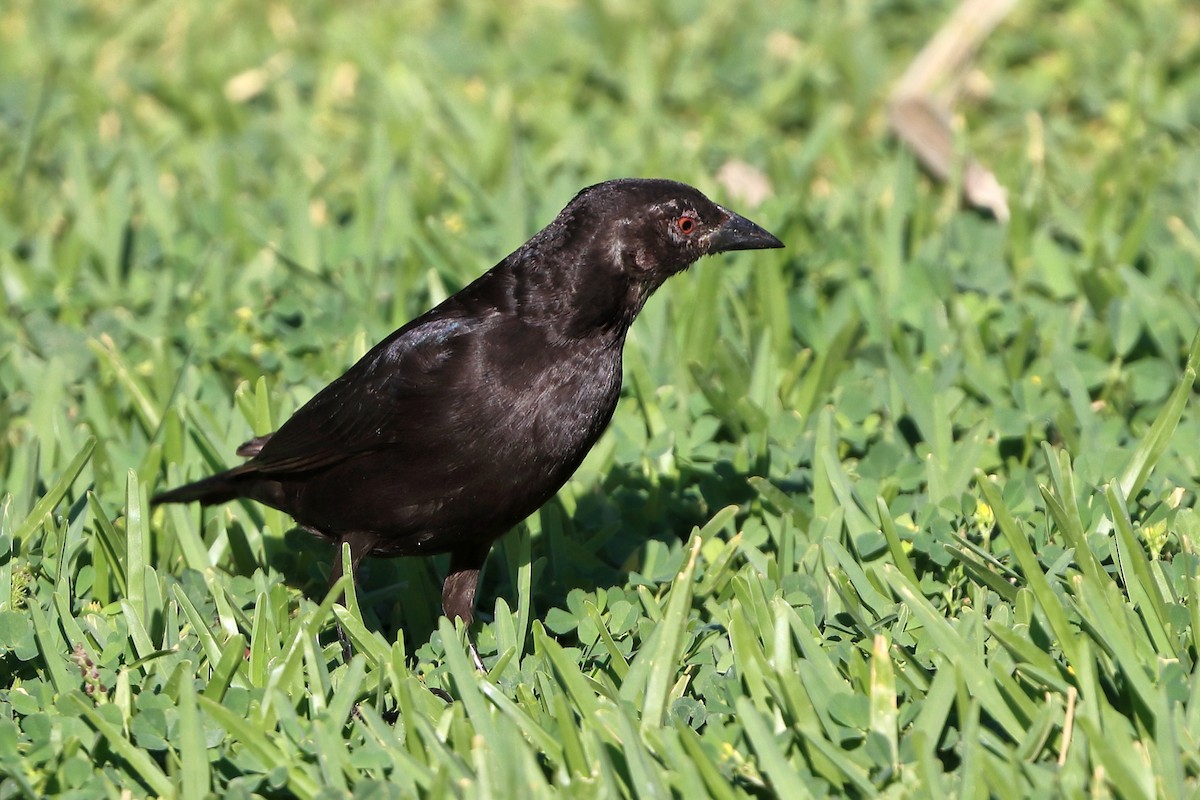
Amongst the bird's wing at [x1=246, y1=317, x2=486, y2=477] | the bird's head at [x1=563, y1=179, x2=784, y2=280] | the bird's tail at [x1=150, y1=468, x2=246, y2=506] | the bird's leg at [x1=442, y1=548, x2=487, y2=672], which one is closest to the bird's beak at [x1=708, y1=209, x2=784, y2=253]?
the bird's head at [x1=563, y1=179, x2=784, y2=280]

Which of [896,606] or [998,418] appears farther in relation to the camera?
[998,418]

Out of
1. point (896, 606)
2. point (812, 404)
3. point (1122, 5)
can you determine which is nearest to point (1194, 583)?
point (896, 606)

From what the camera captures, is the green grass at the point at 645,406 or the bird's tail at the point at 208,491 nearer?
the green grass at the point at 645,406

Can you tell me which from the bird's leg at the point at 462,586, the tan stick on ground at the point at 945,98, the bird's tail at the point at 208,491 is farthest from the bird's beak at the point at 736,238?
the tan stick on ground at the point at 945,98

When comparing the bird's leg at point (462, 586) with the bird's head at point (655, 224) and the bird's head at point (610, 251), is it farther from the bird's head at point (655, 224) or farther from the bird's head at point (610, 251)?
the bird's head at point (655, 224)

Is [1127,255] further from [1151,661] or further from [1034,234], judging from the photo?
[1151,661]

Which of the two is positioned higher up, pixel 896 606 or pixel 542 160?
pixel 542 160

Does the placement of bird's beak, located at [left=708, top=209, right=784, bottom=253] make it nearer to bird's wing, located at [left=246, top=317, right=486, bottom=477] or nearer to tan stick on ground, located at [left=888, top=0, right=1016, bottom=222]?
bird's wing, located at [left=246, top=317, right=486, bottom=477]
